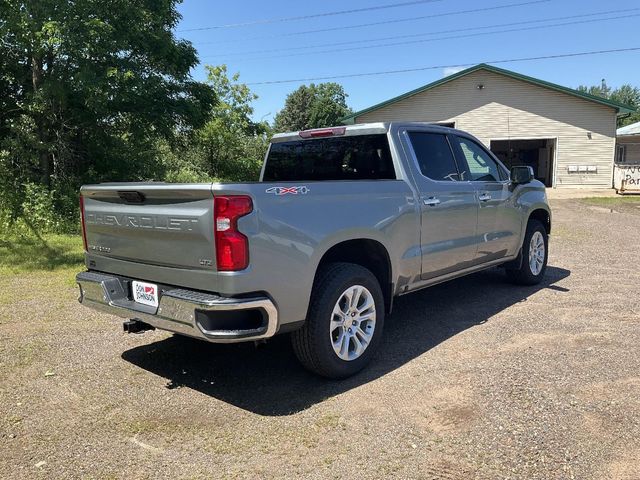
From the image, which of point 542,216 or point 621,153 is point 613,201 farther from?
point 621,153

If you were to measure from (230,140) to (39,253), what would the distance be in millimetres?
17901

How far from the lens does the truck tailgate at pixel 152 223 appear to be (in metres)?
3.40

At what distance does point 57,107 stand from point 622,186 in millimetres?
22088

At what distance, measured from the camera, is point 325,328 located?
152 inches

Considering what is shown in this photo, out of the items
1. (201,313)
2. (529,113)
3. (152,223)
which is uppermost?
(529,113)

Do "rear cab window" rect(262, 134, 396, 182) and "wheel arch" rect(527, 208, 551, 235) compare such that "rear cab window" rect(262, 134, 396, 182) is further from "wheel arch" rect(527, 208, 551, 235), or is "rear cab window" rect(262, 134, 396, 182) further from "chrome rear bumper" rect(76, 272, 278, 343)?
"wheel arch" rect(527, 208, 551, 235)

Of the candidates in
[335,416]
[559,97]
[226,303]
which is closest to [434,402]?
[335,416]

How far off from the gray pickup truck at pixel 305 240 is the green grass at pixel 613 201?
620 inches

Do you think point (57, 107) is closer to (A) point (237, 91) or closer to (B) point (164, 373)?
(B) point (164, 373)

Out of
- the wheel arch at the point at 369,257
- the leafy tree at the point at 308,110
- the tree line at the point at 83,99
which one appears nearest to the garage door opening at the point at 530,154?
the tree line at the point at 83,99

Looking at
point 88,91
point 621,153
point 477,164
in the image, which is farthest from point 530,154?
point 477,164

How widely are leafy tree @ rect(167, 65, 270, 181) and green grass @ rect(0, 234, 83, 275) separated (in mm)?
14093

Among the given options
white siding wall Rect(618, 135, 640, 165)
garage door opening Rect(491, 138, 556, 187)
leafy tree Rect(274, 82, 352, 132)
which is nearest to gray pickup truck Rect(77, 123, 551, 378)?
garage door opening Rect(491, 138, 556, 187)

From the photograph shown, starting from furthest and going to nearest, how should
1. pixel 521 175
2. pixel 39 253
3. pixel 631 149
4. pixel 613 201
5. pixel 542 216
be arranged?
pixel 631 149 → pixel 613 201 → pixel 39 253 → pixel 542 216 → pixel 521 175
